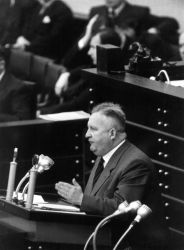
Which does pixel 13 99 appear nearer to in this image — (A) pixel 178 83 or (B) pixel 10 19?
(A) pixel 178 83

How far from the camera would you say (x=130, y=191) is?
5766 mm

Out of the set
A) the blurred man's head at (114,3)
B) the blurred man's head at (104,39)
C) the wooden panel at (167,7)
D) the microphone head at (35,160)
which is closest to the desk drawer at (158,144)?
the microphone head at (35,160)

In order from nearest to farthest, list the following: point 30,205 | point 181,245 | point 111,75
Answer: point 30,205, point 181,245, point 111,75

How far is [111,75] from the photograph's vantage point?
22.1 ft

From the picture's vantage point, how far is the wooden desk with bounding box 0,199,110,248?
571 cm

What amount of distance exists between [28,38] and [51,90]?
2268mm

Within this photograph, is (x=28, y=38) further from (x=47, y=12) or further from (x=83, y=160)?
(x=83, y=160)

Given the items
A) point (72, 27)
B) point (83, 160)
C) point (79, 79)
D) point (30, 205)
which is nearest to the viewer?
point (30, 205)

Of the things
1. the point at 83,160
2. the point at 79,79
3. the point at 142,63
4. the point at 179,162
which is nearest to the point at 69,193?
the point at 179,162

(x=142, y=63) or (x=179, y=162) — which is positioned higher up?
(x=142, y=63)

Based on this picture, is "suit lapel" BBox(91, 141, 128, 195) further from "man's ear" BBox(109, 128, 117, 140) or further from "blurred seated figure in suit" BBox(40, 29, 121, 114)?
"blurred seated figure in suit" BBox(40, 29, 121, 114)

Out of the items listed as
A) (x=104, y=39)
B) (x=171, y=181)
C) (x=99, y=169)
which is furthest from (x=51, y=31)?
(x=99, y=169)

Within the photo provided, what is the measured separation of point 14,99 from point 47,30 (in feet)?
10.4

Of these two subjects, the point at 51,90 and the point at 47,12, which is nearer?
the point at 51,90
